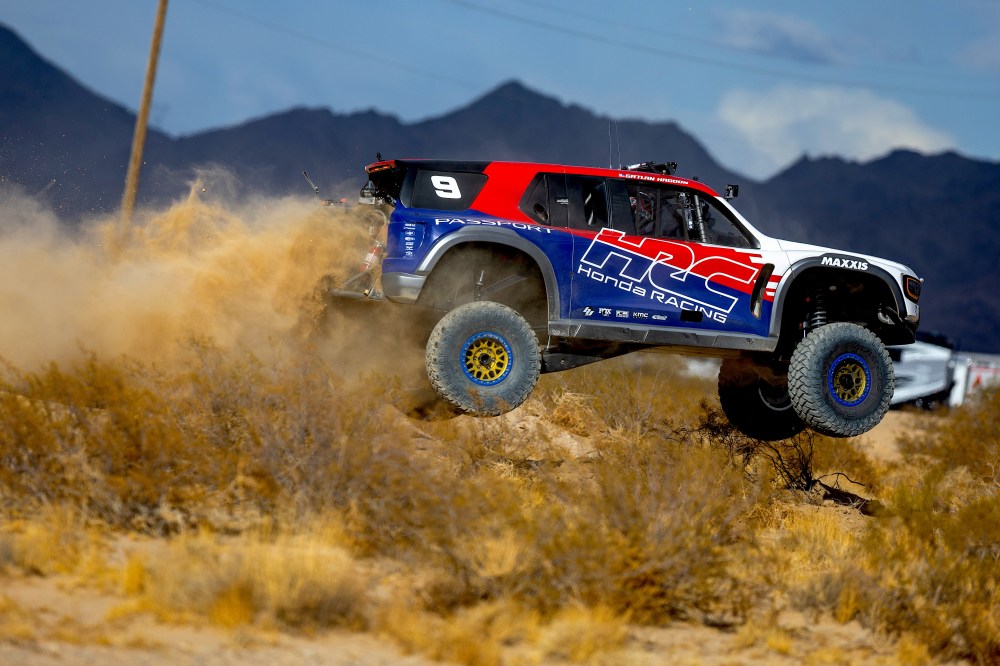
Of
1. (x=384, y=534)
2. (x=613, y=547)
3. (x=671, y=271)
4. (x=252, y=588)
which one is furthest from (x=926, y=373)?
(x=252, y=588)

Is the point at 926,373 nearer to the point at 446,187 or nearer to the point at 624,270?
the point at 624,270

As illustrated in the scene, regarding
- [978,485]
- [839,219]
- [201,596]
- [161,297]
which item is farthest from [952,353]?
[839,219]

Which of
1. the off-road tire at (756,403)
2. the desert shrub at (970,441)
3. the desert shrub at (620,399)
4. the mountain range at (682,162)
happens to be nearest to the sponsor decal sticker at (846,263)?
the off-road tire at (756,403)

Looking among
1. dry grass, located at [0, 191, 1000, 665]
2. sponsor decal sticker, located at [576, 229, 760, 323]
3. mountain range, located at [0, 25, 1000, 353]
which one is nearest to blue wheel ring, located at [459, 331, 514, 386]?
dry grass, located at [0, 191, 1000, 665]

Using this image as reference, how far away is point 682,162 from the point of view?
227 ft

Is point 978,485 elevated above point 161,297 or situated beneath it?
situated beneath

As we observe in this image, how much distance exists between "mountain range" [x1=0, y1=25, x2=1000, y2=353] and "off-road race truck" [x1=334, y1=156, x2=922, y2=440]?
43.5 meters

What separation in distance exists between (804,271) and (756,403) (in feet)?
5.71

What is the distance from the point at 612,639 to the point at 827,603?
1848 mm

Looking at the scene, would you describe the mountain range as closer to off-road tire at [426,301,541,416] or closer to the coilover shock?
the coilover shock

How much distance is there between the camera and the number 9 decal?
862cm

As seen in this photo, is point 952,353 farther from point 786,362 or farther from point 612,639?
point 612,639

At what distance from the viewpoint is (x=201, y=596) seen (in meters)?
5.48

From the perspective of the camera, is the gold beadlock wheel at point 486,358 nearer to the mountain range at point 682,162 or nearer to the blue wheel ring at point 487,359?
the blue wheel ring at point 487,359
